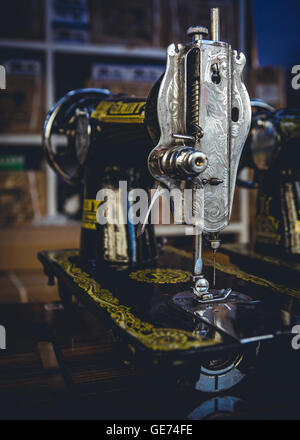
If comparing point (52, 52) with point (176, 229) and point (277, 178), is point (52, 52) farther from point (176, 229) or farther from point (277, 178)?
point (277, 178)

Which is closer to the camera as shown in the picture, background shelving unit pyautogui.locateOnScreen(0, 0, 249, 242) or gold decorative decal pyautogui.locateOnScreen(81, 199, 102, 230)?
gold decorative decal pyautogui.locateOnScreen(81, 199, 102, 230)

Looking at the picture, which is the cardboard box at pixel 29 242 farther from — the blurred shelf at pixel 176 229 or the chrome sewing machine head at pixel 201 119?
the chrome sewing machine head at pixel 201 119

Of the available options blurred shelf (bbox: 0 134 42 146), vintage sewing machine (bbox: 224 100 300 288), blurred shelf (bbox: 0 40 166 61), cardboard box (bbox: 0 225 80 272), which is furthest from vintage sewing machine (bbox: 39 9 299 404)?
blurred shelf (bbox: 0 40 166 61)

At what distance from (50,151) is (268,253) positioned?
25.7 inches

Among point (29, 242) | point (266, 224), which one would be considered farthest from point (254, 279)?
point (29, 242)

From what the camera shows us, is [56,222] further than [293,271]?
Yes

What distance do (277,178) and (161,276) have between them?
46 cm

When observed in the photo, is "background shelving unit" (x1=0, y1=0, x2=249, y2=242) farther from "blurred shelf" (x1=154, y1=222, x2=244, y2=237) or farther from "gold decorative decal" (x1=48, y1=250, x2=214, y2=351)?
"gold decorative decal" (x1=48, y1=250, x2=214, y2=351)

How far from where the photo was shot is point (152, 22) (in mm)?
2539

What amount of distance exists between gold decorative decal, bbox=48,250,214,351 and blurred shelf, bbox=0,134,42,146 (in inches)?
63.0

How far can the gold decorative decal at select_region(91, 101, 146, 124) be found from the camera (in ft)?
3.42

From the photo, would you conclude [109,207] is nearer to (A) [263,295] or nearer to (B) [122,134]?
(B) [122,134]

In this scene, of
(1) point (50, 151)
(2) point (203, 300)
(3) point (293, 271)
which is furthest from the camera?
(1) point (50, 151)

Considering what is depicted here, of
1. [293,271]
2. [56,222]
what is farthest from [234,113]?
[56,222]
